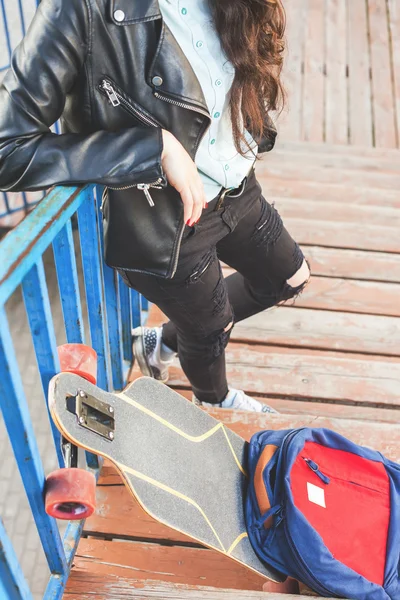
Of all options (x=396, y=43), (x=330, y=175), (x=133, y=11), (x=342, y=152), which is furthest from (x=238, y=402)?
(x=396, y=43)

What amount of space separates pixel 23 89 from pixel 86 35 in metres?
0.14

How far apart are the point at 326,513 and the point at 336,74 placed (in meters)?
3.41

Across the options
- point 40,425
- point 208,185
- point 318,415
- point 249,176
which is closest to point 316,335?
point 318,415

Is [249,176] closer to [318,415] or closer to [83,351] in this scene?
[83,351]

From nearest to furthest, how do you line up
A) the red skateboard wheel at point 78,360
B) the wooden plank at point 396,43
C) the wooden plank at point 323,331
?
the red skateboard wheel at point 78,360, the wooden plank at point 323,331, the wooden plank at point 396,43

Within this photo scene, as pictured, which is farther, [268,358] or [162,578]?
[268,358]

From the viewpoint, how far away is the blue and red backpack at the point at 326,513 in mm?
1179

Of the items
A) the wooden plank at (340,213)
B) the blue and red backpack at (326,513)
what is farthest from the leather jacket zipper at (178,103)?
the wooden plank at (340,213)

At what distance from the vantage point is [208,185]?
3.98 feet

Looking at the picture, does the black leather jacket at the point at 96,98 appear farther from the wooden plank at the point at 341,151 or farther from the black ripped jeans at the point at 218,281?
the wooden plank at the point at 341,151

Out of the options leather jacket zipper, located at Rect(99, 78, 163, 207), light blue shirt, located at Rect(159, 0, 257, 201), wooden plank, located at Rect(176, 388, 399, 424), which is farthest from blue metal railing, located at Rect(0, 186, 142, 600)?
wooden plank, located at Rect(176, 388, 399, 424)

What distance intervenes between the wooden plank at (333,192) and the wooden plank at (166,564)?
5.88 ft

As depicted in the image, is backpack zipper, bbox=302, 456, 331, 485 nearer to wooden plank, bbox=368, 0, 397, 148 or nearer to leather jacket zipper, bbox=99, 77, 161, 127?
leather jacket zipper, bbox=99, 77, 161, 127

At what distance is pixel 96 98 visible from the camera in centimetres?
98
